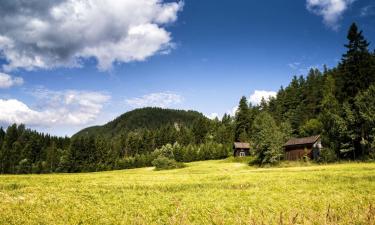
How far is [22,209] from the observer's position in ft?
40.2

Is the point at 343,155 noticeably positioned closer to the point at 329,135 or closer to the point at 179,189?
the point at 329,135

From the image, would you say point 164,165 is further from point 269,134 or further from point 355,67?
point 355,67

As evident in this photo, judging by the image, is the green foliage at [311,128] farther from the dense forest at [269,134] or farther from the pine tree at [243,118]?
the pine tree at [243,118]

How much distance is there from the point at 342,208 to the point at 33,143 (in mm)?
137951

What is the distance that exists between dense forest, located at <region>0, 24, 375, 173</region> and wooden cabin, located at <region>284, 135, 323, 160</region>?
3495 millimetres

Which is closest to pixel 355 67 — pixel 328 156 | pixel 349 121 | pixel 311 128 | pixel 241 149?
pixel 349 121

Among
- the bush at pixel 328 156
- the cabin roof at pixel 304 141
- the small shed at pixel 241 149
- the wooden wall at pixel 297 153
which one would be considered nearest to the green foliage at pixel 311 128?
the cabin roof at pixel 304 141

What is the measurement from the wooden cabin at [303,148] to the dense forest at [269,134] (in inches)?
138

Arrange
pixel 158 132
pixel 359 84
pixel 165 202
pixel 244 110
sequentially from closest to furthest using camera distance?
1. pixel 165 202
2. pixel 359 84
3. pixel 244 110
4. pixel 158 132

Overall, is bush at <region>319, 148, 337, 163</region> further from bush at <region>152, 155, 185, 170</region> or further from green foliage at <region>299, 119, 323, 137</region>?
bush at <region>152, 155, 185, 170</region>

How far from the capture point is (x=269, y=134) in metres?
58.3

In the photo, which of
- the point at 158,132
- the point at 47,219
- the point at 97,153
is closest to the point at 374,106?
the point at 47,219

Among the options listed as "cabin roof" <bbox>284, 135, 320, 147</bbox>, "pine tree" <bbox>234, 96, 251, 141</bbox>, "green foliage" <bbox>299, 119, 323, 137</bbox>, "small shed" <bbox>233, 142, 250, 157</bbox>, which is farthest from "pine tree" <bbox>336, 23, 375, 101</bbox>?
"pine tree" <bbox>234, 96, 251, 141</bbox>

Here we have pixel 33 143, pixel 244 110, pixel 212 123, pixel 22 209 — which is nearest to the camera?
pixel 22 209
